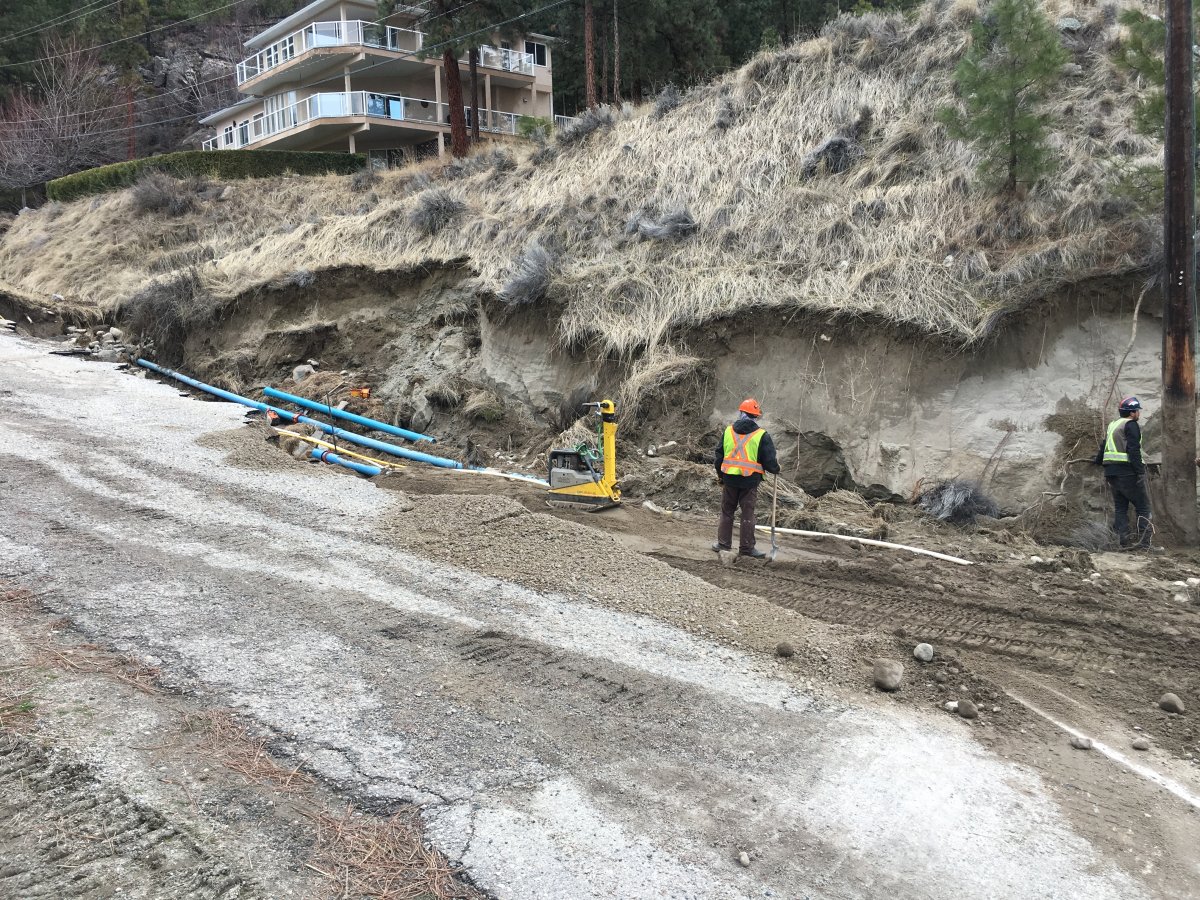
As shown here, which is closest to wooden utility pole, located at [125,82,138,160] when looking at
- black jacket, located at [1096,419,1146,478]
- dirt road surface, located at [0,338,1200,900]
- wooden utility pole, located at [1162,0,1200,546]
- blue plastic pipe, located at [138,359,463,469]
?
blue plastic pipe, located at [138,359,463,469]

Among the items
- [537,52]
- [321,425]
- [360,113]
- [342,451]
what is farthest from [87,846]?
[537,52]

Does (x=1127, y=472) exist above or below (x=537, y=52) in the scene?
below

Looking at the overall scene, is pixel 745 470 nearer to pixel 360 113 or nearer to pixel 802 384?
pixel 802 384

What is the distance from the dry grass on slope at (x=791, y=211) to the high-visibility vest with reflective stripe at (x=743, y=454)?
370cm

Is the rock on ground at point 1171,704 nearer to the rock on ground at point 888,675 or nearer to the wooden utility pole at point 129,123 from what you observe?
the rock on ground at point 888,675

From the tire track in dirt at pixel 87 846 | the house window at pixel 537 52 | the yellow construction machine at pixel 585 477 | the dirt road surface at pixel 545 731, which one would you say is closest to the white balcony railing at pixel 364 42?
Answer: the house window at pixel 537 52

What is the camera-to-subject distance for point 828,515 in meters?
9.98

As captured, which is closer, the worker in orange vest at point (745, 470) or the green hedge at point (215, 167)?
the worker in orange vest at point (745, 470)

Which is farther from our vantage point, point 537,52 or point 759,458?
point 537,52

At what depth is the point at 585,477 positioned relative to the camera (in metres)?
10.2

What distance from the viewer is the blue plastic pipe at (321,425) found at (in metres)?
12.7

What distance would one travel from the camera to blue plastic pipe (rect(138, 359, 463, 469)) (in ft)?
41.6

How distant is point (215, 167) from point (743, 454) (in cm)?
2904

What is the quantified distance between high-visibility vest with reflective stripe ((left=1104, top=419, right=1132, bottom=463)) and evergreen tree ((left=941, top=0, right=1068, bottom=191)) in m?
4.21
